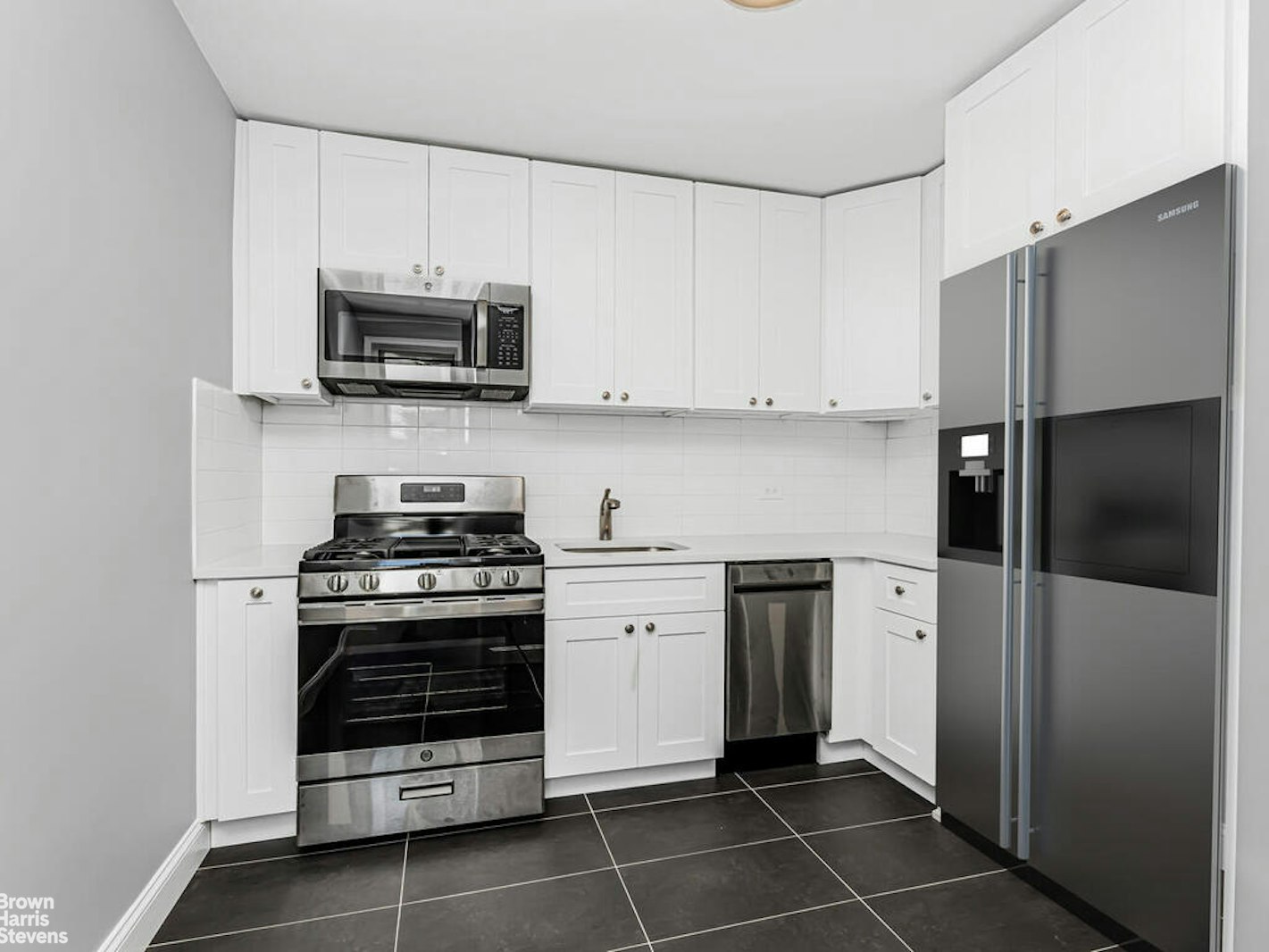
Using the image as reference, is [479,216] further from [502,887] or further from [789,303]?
[502,887]

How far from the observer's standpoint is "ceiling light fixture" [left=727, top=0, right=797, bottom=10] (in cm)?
186

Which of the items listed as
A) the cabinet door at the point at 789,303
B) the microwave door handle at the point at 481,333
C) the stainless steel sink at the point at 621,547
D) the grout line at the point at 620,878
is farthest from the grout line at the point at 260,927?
the cabinet door at the point at 789,303

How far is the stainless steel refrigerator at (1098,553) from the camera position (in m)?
1.50

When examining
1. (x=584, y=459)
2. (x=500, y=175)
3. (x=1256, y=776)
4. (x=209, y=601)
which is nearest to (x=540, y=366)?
(x=584, y=459)

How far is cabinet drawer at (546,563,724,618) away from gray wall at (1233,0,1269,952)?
1607 millimetres

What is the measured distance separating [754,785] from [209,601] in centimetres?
203

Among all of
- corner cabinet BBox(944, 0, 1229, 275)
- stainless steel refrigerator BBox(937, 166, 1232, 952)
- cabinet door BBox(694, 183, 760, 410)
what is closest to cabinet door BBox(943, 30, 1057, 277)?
corner cabinet BBox(944, 0, 1229, 275)

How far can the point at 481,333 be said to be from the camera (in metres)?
2.66

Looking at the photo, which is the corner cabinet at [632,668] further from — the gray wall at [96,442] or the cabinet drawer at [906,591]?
the gray wall at [96,442]

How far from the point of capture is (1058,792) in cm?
188

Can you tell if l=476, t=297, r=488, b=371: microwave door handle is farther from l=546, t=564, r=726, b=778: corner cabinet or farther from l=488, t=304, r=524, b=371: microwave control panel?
l=546, t=564, r=726, b=778: corner cabinet

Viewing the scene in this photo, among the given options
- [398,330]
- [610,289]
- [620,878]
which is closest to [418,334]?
[398,330]

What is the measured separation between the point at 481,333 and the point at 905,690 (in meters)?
2.09

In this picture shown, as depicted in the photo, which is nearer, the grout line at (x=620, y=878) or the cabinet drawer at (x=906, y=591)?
the grout line at (x=620, y=878)
